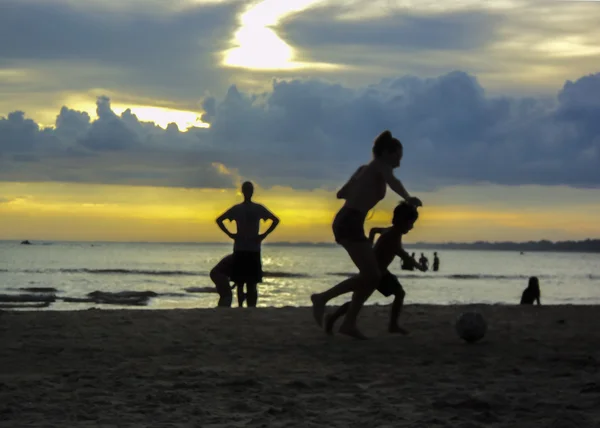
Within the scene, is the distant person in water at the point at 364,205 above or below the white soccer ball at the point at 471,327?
above

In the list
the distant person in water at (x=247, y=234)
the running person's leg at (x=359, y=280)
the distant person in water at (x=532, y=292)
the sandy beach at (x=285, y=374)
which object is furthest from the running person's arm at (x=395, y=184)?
the distant person in water at (x=532, y=292)

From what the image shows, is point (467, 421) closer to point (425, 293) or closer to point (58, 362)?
point (58, 362)

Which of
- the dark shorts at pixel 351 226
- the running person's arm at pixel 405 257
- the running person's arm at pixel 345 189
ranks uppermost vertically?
the running person's arm at pixel 345 189

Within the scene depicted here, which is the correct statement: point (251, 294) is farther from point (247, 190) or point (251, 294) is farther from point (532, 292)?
point (532, 292)

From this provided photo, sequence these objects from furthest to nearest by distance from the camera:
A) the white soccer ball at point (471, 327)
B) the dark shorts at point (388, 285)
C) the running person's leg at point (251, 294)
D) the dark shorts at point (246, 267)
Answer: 1. the running person's leg at point (251, 294)
2. the dark shorts at point (246, 267)
3. the dark shorts at point (388, 285)
4. the white soccer ball at point (471, 327)

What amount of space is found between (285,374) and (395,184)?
2259 millimetres

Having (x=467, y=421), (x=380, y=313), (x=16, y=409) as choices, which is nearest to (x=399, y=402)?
(x=467, y=421)

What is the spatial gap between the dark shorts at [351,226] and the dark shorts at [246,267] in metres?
4.68

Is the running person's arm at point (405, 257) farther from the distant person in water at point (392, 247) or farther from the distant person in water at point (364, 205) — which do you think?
the distant person in water at point (364, 205)

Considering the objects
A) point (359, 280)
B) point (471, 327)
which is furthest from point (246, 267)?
point (471, 327)

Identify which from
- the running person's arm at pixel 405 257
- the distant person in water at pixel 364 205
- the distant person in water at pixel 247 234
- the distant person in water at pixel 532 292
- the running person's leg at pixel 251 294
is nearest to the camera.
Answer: the distant person in water at pixel 364 205

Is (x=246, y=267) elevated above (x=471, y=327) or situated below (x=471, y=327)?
above

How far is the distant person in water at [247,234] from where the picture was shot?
13188 millimetres

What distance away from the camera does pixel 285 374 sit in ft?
22.7
